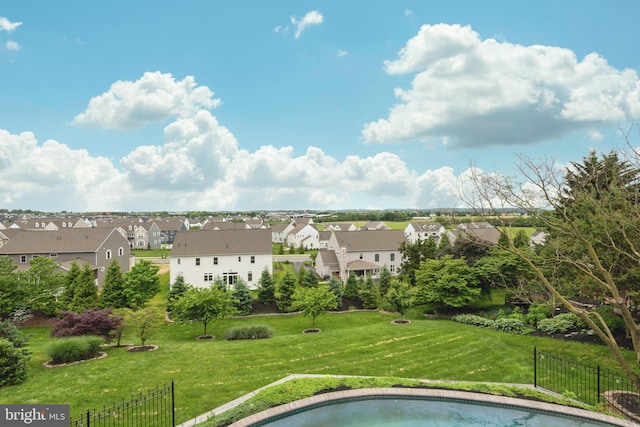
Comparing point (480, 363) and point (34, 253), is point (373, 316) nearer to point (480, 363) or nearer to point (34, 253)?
point (480, 363)

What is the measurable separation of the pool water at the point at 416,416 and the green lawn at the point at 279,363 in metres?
2.97

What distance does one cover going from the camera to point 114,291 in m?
29.3

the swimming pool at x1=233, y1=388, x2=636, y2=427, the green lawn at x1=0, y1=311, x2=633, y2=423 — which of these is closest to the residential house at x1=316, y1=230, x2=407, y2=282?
the green lawn at x1=0, y1=311, x2=633, y2=423

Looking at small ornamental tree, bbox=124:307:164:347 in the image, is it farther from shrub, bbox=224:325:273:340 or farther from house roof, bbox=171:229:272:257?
house roof, bbox=171:229:272:257

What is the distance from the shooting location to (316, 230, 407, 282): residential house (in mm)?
47625

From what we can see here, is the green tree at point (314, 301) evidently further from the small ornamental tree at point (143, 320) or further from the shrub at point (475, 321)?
the small ornamental tree at point (143, 320)

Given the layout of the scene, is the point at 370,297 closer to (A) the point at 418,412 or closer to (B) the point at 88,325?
(B) the point at 88,325

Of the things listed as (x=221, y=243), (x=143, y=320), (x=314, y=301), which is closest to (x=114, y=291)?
(x=143, y=320)

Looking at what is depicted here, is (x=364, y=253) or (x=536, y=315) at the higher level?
(x=364, y=253)

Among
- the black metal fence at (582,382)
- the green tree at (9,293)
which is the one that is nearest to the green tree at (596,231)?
the black metal fence at (582,382)

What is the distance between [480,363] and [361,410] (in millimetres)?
7083

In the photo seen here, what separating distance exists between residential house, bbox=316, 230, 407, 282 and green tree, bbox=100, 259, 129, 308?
24.6 meters

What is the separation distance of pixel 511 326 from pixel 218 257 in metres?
29.2

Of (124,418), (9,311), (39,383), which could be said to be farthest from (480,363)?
(9,311)
